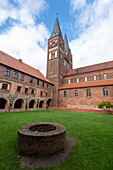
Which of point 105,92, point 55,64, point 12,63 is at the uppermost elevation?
point 55,64

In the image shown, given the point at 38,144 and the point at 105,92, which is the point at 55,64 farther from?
the point at 38,144

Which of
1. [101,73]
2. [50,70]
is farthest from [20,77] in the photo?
[101,73]

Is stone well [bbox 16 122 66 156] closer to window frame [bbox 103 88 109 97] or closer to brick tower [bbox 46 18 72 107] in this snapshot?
window frame [bbox 103 88 109 97]

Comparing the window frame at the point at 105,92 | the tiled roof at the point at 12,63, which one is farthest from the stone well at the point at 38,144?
the window frame at the point at 105,92

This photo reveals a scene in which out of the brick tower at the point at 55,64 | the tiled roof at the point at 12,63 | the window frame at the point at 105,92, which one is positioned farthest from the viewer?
the brick tower at the point at 55,64

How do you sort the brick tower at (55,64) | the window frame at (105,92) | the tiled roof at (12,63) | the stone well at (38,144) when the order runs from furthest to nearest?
the brick tower at (55,64), the window frame at (105,92), the tiled roof at (12,63), the stone well at (38,144)

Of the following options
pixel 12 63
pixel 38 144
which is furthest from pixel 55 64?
pixel 38 144

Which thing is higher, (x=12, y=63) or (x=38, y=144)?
(x=12, y=63)

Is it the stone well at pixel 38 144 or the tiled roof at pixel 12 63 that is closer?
the stone well at pixel 38 144

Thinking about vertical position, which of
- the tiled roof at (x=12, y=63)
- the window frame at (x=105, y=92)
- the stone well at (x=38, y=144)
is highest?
the tiled roof at (x=12, y=63)

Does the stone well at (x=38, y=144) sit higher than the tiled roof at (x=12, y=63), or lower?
lower

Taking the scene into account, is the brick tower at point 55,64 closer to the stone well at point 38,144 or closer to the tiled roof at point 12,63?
the tiled roof at point 12,63

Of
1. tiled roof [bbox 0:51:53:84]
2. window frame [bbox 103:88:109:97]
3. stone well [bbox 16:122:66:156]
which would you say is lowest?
stone well [bbox 16:122:66:156]

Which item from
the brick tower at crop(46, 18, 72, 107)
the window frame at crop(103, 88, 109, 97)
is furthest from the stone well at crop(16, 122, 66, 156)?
the brick tower at crop(46, 18, 72, 107)
